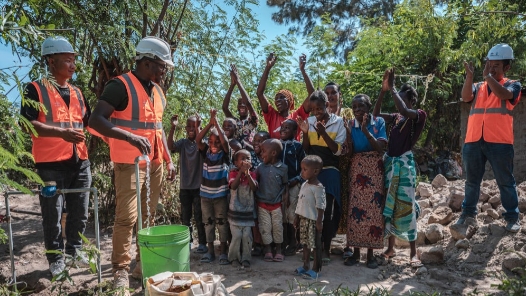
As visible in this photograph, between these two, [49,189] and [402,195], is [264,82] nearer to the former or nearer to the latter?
[402,195]

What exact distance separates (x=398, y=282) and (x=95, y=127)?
2838 millimetres

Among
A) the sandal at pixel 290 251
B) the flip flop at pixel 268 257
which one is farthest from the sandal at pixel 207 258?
the sandal at pixel 290 251

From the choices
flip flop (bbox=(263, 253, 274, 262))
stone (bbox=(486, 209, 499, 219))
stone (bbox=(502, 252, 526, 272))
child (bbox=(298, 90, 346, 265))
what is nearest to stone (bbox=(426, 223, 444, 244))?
stone (bbox=(486, 209, 499, 219))

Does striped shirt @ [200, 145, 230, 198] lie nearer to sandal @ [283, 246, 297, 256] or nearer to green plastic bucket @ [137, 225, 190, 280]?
sandal @ [283, 246, 297, 256]

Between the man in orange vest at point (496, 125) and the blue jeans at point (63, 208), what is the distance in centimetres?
388

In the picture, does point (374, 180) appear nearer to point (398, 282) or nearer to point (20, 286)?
point (398, 282)

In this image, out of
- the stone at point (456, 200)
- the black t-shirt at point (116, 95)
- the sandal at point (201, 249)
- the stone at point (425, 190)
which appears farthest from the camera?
the stone at point (425, 190)

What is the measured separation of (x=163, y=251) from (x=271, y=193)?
4.92 ft

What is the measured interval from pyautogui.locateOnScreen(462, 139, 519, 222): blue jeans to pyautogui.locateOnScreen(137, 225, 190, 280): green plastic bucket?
314cm

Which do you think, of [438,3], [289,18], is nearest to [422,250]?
[438,3]

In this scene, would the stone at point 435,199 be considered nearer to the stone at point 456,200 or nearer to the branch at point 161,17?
the stone at point 456,200

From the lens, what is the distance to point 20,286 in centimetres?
384

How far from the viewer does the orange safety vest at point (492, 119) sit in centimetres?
434

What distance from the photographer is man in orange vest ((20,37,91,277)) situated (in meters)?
3.60
